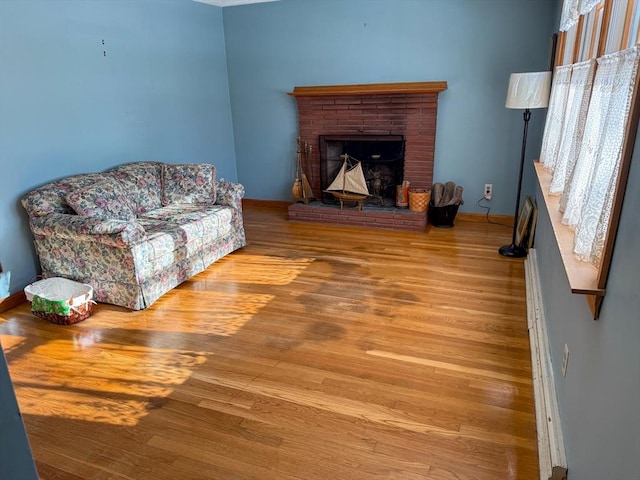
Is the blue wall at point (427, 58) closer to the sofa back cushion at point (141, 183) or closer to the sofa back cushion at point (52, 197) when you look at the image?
the sofa back cushion at point (141, 183)

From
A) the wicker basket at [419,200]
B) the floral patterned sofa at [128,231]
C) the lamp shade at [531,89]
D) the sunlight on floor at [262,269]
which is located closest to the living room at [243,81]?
the floral patterned sofa at [128,231]

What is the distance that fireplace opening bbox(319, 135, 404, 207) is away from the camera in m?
4.98

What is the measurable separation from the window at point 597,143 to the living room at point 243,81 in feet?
1.01

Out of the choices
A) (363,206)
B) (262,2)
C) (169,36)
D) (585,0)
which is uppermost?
(262,2)

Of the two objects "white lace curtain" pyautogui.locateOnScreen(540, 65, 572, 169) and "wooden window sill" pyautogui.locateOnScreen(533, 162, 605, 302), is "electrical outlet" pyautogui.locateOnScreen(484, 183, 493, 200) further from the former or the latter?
"wooden window sill" pyautogui.locateOnScreen(533, 162, 605, 302)

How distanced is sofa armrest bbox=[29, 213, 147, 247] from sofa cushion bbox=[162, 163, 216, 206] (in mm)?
1058

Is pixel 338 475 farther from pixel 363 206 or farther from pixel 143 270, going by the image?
pixel 363 206

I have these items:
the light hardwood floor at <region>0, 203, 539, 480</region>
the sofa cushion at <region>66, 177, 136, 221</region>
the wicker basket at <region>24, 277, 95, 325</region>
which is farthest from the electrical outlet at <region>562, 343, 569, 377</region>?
the sofa cushion at <region>66, 177, 136, 221</region>

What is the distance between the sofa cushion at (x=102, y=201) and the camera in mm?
3248

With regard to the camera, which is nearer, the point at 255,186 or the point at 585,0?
the point at 585,0

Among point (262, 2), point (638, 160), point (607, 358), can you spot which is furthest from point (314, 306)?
point (262, 2)

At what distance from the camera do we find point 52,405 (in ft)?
7.11

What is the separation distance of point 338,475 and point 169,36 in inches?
179

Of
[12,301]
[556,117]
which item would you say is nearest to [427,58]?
[556,117]
